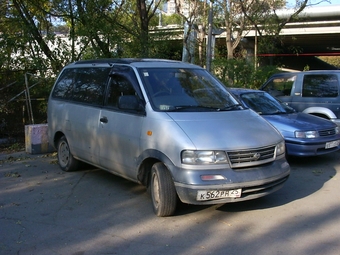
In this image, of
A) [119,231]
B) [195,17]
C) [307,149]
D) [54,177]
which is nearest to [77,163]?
[54,177]

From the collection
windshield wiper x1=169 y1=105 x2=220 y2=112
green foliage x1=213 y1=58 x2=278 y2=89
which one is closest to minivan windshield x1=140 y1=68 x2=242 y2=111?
windshield wiper x1=169 y1=105 x2=220 y2=112

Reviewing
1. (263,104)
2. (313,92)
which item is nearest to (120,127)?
(263,104)

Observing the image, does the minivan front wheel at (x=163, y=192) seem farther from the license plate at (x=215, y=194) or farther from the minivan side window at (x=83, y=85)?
the minivan side window at (x=83, y=85)

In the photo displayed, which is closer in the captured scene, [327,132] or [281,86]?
[327,132]

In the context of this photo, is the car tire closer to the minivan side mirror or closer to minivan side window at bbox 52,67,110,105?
→ minivan side window at bbox 52,67,110,105

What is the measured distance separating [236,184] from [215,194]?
269 millimetres

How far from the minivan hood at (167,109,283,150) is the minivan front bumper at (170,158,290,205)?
29 centimetres

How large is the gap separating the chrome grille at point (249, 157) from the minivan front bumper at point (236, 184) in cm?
7

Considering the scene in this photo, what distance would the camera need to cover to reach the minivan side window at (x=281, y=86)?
10367 millimetres

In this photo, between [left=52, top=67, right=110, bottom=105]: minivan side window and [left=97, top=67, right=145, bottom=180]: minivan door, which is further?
[left=52, top=67, right=110, bottom=105]: minivan side window

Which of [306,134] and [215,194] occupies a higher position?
[306,134]

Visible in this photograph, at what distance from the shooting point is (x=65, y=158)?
24.8ft

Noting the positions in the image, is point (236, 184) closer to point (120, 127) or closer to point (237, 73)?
point (120, 127)

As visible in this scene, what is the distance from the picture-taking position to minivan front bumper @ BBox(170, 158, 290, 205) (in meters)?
4.65
